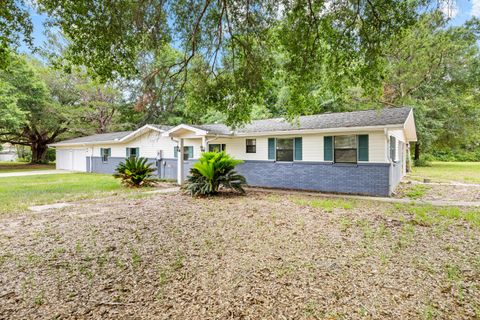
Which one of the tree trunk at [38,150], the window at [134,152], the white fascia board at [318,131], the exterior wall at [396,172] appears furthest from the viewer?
the tree trunk at [38,150]

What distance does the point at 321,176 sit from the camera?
10344mm

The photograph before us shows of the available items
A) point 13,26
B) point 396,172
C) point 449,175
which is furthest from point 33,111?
point 449,175

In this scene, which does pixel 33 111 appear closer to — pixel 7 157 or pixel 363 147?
pixel 363 147

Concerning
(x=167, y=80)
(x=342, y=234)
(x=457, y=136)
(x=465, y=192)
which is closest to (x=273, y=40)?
(x=167, y=80)

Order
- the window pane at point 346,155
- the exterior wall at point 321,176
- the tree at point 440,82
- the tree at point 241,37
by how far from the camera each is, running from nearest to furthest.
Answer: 1. the tree at point 241,37
2. the exterior wall at point 321,176
3. the window pane at point 346,155
4. the tree at point 440,82

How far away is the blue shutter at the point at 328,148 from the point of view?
10.1 m

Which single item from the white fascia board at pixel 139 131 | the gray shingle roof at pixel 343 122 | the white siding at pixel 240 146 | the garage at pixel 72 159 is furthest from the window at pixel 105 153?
the gray shingle roof at pixel 343 122

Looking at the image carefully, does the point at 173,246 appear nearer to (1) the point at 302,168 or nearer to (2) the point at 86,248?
(2) the point at 86,248

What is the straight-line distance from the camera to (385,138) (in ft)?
29.3

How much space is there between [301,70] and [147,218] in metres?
4.85

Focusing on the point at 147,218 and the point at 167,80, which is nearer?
the point at 147,218

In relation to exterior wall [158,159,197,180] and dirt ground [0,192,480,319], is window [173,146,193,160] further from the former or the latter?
dirt ground [0,192,480,319]

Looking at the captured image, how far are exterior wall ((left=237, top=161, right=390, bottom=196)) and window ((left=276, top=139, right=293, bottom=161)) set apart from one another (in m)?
0.27

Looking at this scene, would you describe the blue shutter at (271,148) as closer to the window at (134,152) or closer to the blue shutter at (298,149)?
the blue shutter at (298,149)
